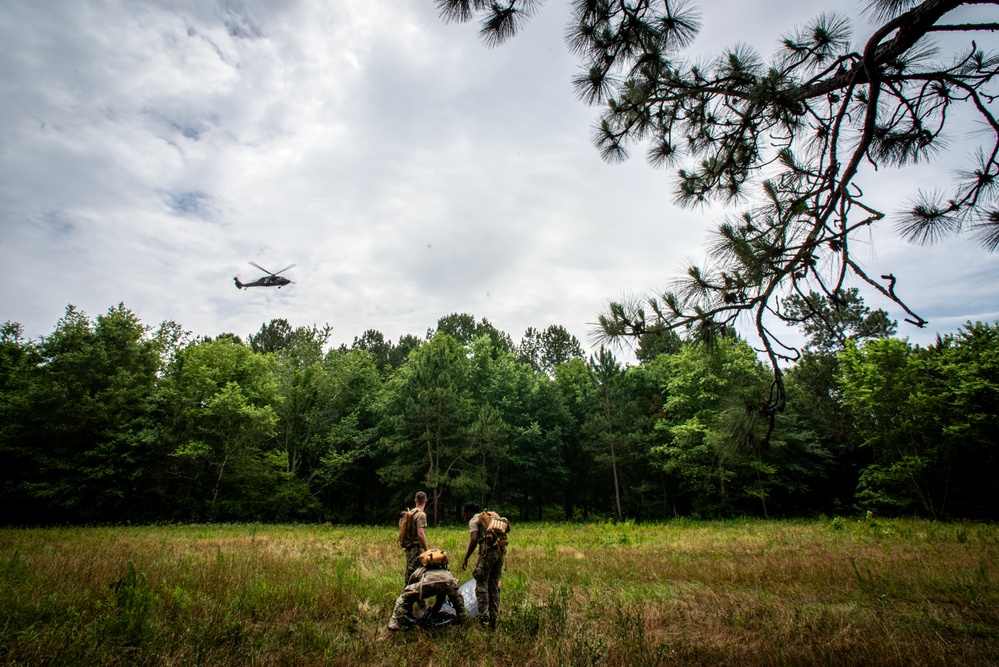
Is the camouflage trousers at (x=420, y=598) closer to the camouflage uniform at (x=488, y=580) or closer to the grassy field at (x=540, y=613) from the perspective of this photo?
the grassy field at (x=540, y=613)

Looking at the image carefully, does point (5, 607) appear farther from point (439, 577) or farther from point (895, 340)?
point (895, 340)

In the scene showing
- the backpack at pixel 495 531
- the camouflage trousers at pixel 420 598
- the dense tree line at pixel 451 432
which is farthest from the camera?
the dense tree line at pixel 451 432

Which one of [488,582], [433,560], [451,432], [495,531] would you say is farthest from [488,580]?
[451,432]

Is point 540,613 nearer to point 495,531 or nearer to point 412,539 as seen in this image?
point 495,531

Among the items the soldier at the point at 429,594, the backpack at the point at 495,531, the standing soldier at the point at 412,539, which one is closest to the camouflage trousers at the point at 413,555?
the standing soldier at the point at 412,539

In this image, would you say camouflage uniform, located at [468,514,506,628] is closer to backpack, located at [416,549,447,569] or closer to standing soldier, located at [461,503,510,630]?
standing soldier, located at [461,503,510,630]

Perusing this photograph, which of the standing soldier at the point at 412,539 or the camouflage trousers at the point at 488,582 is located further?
the standing soldier at the point at 412,539

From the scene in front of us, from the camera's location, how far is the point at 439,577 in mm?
4855

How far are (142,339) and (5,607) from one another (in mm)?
26261

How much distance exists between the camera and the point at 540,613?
542 cm

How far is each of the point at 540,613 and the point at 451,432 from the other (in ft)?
73.5

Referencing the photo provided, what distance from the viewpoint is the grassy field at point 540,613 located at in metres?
3.87

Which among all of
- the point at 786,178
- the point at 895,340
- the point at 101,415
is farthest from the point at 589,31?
the point at 101,415

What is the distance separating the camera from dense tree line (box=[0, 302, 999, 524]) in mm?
20578
